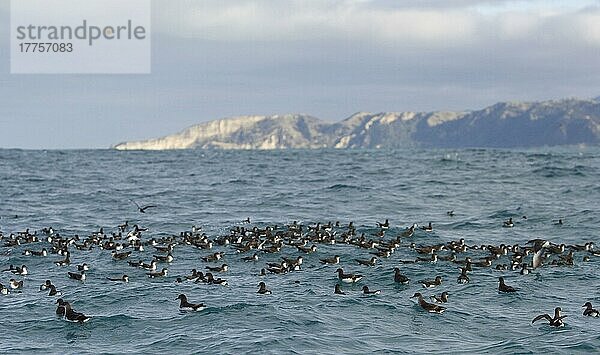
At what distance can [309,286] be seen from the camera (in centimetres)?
2947

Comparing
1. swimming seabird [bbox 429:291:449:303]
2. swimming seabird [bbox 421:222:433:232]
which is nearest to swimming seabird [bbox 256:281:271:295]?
swimming seabird [bbox 429:291:449:303]

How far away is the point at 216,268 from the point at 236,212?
68.4 feet

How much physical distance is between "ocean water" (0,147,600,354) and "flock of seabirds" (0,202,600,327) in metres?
0.40

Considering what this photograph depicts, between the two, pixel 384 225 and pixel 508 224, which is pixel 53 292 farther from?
pixel 508 224

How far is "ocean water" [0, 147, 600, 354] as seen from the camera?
22375 mm

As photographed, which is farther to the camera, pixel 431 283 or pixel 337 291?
pixel 431 283

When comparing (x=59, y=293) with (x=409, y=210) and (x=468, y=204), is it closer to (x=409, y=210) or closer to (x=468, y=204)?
(x=409, y=210)

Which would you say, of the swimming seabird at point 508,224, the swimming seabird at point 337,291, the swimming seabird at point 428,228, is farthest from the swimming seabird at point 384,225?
the swimming seabird at point 337,291

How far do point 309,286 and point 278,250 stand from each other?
7.24 metres

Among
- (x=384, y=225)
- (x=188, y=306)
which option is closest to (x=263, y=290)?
(x=188, y=306)

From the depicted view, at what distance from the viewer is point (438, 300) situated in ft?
87.7

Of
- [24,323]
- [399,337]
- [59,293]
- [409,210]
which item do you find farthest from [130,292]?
[409,210]

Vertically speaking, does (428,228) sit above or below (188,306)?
above

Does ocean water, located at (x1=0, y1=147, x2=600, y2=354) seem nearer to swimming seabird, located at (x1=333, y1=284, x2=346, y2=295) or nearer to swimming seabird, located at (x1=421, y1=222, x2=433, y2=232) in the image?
swimming seabird, located at (x1=333, y1=284, x2=346, y2=295)
